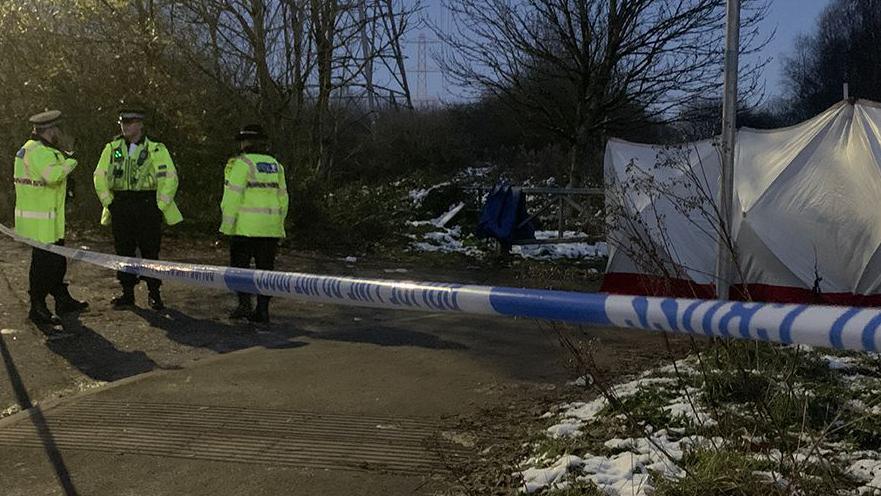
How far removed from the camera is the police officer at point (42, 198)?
670cm

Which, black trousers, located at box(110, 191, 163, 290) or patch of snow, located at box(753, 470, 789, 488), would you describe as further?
black trousers, located at box(110, 191, 163, 290)

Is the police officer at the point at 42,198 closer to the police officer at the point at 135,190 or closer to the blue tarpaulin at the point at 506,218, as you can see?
the police officer at the point at 135,190

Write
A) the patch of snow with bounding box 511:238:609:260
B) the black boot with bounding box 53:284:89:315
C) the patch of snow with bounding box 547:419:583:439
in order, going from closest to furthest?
1. the patch of snow with bounding box 547:419:583:439
2. the black boot with bounding box 53:284:89:315
3. the patch of snow with bounding box 511:238:609:260

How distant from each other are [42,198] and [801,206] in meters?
7.36

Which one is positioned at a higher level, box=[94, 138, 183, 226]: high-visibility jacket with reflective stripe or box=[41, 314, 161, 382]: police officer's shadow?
box=[94, 138, 183, 226]: high-visibility jacket with reflective stripe

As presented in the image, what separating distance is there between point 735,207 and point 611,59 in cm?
678

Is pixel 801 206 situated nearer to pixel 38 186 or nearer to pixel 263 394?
pixel 263 394

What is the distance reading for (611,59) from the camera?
14.9m

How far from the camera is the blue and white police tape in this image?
2041 millimetres

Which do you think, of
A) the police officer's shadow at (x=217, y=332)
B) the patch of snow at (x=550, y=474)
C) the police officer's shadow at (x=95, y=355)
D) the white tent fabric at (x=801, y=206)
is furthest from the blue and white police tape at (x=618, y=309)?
the white tent fabric at (x=801, y=206)

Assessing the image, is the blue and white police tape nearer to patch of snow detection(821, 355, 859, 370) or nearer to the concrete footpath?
the concrete footpath

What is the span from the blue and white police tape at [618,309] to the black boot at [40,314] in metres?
3.73

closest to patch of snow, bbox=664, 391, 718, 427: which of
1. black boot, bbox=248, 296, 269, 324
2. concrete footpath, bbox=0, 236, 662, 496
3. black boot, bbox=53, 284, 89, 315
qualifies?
concrete footpath, bbox=0, 236, 662, 496

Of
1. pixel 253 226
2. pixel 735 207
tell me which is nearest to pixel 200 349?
pixel 253 226
